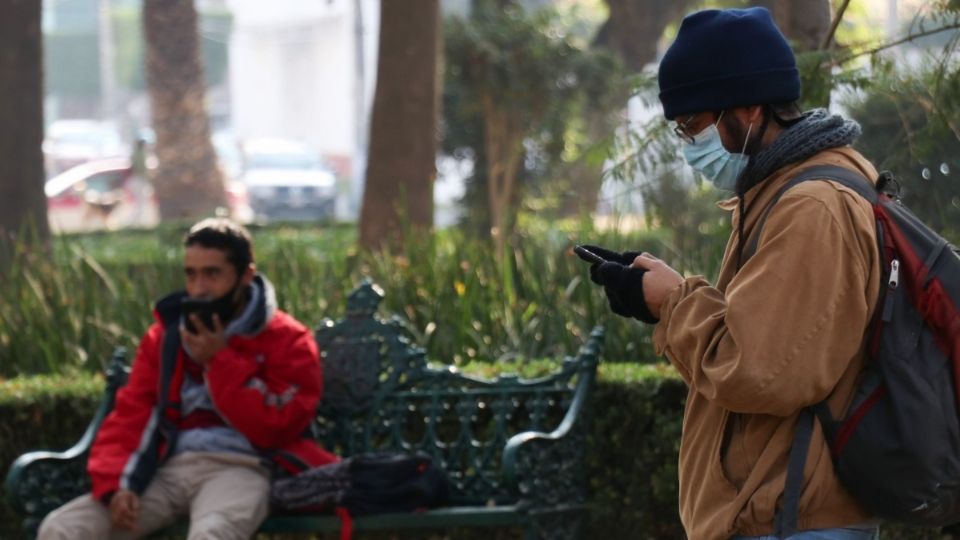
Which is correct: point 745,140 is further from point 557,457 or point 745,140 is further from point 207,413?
point 207,413

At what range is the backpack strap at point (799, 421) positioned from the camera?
276cm

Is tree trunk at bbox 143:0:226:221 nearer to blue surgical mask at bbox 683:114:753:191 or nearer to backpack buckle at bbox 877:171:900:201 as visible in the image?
blue surgical mask at bbox 683:114:753:191

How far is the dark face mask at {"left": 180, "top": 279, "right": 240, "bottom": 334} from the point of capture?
5.28m

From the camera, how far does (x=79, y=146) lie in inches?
1838

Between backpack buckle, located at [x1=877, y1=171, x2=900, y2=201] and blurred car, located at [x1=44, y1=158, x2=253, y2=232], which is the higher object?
backpack buckle, located at [x1=877, y1=171, x2=900, y2=201]

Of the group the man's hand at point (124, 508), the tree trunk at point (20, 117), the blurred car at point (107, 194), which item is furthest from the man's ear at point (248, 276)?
the blurred car at point (107, 194)

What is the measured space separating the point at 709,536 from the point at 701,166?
0.67m

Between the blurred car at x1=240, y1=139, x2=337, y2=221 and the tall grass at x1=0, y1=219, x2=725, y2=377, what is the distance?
931 inches

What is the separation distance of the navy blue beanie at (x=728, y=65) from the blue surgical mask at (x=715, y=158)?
0.20ft

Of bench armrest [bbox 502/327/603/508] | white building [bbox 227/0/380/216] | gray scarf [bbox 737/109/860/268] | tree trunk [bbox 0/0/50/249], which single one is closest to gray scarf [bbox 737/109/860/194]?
gray scarf [bbox 737/109/860/268]

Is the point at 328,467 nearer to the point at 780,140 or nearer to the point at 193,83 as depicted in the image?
the point at 780,140

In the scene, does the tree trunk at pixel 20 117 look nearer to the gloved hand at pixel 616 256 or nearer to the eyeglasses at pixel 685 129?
the gloved hand at pixel 616 256

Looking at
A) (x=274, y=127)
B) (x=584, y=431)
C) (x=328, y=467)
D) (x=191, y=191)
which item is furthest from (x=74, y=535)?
(x=274, y=127)

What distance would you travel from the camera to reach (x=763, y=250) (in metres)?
2.76
